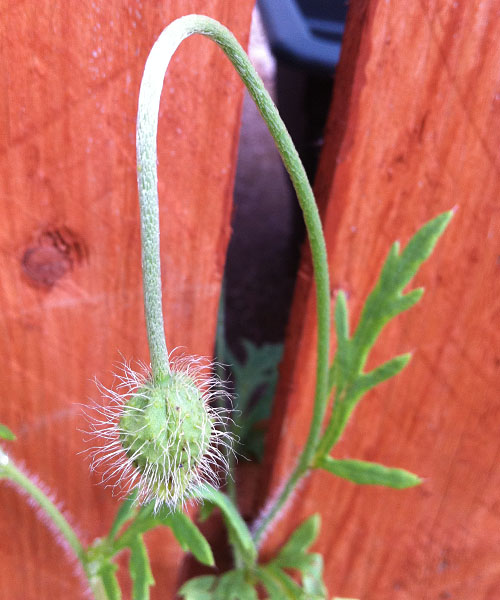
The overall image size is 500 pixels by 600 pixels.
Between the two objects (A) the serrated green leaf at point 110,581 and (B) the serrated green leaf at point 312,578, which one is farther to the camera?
(B) the serrated green leaf at point 312,578

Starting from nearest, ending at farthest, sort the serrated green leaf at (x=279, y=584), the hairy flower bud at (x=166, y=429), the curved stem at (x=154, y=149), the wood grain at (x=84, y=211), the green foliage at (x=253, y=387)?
1. the curved stem at (x=154, y=149)
2. the hairy flower bud at (x=166, y=429)
3. the wood grain at (x=84, y=211)
4. the serrated green leaf at (x=279, y=584)
5. the green foliage at (x=253, y=387)

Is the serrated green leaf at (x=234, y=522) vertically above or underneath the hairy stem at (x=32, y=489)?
underneath

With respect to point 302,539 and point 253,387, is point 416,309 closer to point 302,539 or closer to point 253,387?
point 302,539

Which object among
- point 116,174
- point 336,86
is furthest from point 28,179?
point 336,86

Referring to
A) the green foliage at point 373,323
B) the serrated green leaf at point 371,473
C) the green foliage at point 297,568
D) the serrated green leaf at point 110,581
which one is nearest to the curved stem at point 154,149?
the green foliage at point 373,323

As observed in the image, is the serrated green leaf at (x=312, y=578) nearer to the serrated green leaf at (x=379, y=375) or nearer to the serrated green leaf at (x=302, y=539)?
the serrated green leaf at (x=302, y=539)

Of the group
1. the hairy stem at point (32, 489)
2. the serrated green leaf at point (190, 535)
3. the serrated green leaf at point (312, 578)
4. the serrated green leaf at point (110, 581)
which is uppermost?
the hairy stem at point (32, 489)

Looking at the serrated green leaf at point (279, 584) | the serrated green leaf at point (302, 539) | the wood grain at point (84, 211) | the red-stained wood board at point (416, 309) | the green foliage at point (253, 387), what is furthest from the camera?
the green foliage at point (253, 387)

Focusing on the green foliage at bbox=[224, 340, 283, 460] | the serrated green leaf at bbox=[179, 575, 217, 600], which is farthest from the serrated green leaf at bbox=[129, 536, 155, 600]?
the green foliage at bbox=[224, 340, 283, 460]
